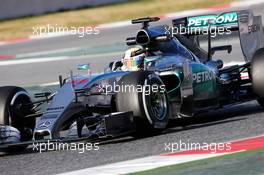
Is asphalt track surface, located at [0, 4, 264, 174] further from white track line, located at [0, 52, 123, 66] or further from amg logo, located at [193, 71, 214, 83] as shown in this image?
white track line, located at [0, 52, 123, 66]

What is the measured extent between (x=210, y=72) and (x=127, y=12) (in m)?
16.7

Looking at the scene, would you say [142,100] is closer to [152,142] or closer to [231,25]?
[152,142]

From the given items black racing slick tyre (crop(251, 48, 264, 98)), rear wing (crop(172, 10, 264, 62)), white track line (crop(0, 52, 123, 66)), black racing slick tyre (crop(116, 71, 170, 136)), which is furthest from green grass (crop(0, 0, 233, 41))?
black racing slick tyre (crop(116, 71, 170, 136))

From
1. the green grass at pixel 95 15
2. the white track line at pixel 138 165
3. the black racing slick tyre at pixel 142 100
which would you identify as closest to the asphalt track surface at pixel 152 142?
the black racing slick tyre at pixel 142 100

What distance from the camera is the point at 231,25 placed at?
10.1 metres

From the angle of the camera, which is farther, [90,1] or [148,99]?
[90,1]

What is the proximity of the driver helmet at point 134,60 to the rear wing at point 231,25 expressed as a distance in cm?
116

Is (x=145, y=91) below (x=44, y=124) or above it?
above

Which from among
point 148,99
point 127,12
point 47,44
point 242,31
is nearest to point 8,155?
point 148,99

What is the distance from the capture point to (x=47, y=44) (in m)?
21.1

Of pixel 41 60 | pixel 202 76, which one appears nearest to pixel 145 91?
pixel 202 76

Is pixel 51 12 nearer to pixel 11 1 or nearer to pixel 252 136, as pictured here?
pixel 11 1

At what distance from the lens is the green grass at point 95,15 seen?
24.5 meters

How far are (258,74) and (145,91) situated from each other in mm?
1748
